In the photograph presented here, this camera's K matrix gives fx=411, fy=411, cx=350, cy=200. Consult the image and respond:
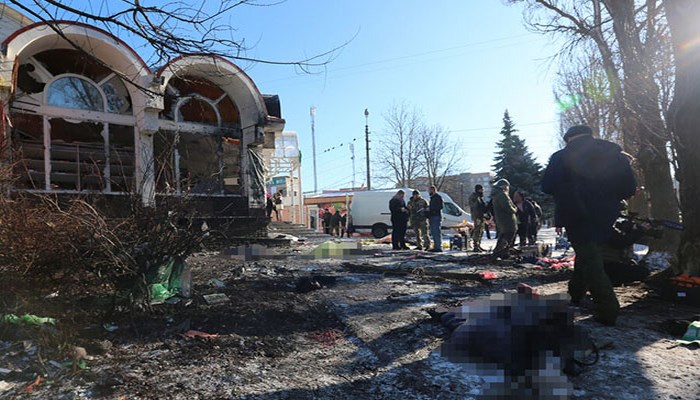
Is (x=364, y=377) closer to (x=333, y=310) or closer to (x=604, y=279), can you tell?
(x=333, y=310)

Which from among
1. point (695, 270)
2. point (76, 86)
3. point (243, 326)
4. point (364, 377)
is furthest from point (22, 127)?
point (695, 270)

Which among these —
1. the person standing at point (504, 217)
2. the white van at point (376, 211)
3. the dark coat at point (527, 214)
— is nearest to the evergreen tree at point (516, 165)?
the white van at point (376, 211)

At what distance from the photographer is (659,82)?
30.6 ft

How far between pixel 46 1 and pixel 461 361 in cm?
437

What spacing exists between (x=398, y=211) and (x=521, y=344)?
9.83 meters

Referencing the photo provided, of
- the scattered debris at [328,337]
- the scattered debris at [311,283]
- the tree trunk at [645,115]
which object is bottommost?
the scattered debris at [328,337]

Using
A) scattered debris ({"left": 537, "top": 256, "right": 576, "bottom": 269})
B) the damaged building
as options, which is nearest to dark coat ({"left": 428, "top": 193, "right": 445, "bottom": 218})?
scattered debris ({"left": 537, "top": 256, "right": 576, "bottom": 269})

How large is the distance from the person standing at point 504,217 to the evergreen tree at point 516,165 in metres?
26.4

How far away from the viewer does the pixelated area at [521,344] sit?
234cm

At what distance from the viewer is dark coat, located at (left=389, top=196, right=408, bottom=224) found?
12.2 meters

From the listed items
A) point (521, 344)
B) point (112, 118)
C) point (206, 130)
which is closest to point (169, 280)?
point (521, 344)

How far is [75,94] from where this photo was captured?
1100cm

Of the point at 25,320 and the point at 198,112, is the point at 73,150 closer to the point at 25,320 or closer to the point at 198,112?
the point at 198,112

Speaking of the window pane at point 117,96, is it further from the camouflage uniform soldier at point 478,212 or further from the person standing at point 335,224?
the person standing at point 335,224
